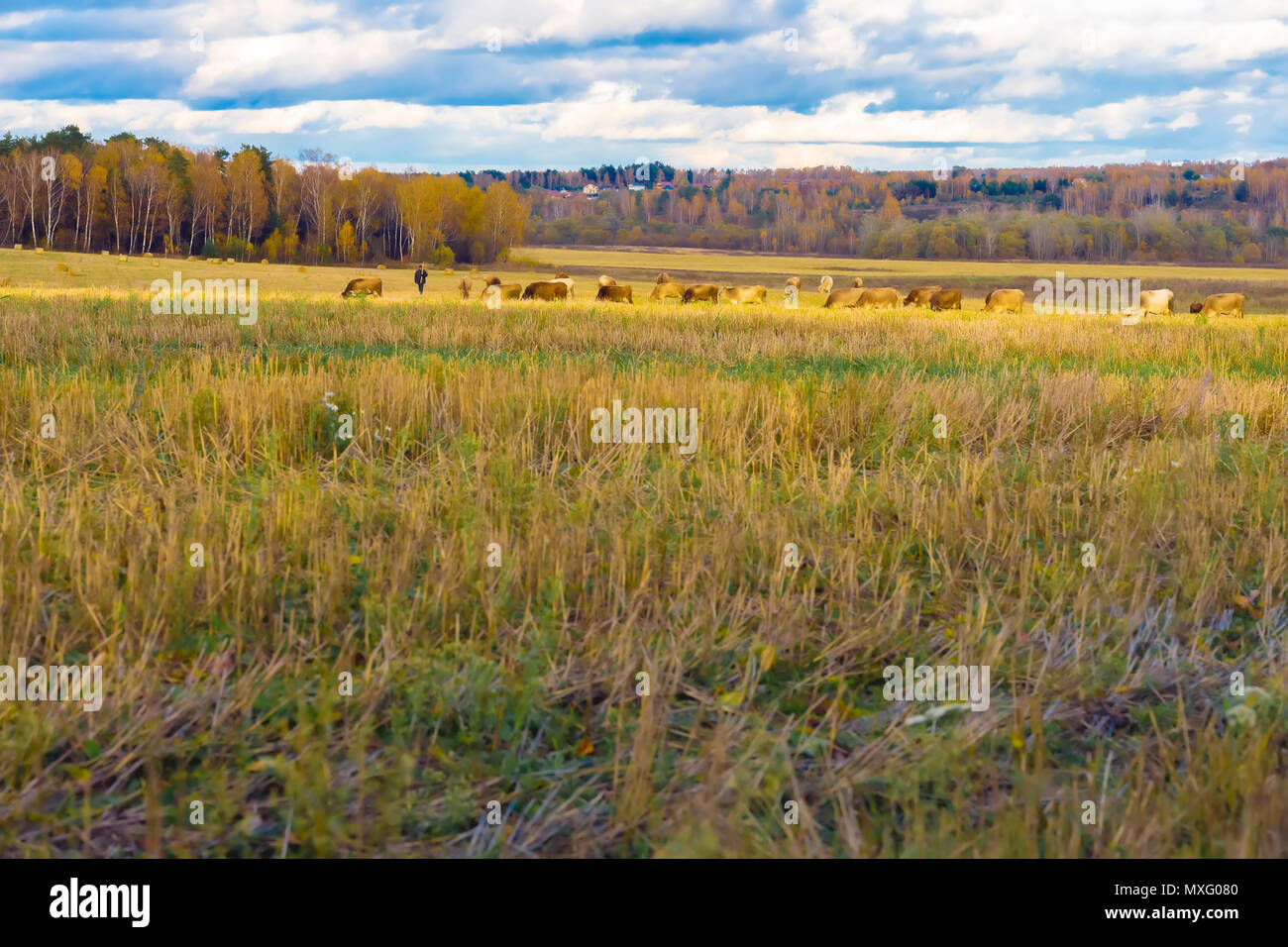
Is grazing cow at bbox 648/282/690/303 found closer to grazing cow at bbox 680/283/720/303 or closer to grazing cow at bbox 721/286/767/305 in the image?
grazing cow at bbox 680/283/720/303

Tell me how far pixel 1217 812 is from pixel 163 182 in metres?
104

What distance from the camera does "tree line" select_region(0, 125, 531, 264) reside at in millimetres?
90250

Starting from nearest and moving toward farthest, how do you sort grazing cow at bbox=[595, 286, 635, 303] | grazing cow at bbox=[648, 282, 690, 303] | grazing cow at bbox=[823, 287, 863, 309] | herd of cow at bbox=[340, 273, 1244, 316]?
1. grazing cow at bbox=[595, 286, 635, 303]
2. herd of cow at bbox=[340, 273, 1244, 316]
3. grazing cow at bbox=[823, 287, 863, 309]
4. grazing cow at bbox=[648, 282, 690, 303]

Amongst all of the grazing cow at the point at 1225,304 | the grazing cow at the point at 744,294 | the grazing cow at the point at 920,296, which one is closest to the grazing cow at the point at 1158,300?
the grazing cow at the point at 1225,304

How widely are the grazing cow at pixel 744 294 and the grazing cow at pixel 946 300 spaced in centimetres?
591

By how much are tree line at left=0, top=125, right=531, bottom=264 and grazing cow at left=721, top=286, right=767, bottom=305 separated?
66.4 metres

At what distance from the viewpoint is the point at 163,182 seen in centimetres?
9231

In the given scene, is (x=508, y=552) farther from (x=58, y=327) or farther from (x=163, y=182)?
(x=163, y=182)

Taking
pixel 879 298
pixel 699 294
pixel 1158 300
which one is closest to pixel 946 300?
pixel 879 298

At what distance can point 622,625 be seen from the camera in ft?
14.2

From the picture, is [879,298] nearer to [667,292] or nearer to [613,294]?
[667,292]

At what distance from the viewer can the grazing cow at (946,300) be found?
34406 millimetres

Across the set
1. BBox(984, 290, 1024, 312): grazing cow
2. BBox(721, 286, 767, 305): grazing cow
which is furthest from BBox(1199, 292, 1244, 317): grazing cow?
BBox(721, 286, 767, 305): grazing cow
